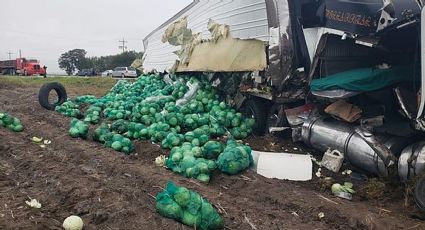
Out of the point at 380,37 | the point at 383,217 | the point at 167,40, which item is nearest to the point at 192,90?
the point at 167,40

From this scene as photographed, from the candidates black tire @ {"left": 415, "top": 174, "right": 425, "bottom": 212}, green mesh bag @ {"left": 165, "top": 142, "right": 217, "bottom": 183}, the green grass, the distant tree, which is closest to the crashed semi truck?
black tire @ {"left": 415, "top": 174, "right": 425, "bottom": 212}

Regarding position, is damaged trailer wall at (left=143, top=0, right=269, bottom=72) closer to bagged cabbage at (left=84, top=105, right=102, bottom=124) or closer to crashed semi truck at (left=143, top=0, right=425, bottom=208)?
crashed semi truck at (left=143, top=0, right=425, bottom=208)

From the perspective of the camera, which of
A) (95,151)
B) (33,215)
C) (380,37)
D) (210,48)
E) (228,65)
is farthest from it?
(210,48)

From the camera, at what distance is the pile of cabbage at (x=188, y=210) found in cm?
389

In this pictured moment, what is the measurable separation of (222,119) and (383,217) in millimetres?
4473

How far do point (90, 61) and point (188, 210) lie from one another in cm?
7227

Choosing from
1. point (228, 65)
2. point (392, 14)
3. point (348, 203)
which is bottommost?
point (348, 203)

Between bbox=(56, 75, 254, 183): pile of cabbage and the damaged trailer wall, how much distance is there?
4.67 ft

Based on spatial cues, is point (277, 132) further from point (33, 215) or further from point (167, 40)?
point (167, 40)

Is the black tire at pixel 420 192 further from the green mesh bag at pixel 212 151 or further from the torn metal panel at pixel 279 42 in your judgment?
the torn metal panel at pixel 279 42

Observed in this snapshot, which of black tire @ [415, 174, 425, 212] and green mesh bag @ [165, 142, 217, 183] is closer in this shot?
black tire @ [415, 174, 425, 212]

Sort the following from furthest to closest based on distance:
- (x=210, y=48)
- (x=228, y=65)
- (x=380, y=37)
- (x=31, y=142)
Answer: (x=210, y=48)
(x=228, y=65)
(x=31, y=142)
(x=380, y=37)

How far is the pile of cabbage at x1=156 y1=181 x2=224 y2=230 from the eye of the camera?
3.89 metres

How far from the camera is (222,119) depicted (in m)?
8.52
